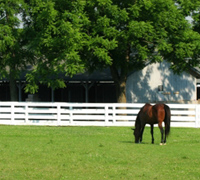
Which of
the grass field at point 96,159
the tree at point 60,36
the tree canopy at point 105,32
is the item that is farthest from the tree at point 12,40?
the grass field at point 96,159

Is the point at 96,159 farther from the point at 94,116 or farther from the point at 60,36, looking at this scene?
the point at 60,36

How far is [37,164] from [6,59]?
2200cm

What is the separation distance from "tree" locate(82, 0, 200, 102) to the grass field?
9744mm

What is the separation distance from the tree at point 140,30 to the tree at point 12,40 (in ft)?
18.7

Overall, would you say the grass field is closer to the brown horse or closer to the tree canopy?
the brown horse

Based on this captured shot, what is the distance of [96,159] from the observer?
1184 cm

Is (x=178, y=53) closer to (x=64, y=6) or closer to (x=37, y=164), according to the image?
(x=64, y=6)

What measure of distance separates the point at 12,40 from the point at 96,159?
20.2m

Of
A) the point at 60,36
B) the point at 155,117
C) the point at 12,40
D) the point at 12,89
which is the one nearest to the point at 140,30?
the point at 60,36

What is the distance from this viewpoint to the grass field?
9.65m

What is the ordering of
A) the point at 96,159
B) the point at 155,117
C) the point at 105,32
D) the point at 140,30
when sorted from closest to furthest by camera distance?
the point at 96,159 → the point at 155,117 → the point at 140,30 → the point at 105,32

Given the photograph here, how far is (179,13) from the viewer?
92.8 ft

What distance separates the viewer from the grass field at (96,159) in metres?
9.65

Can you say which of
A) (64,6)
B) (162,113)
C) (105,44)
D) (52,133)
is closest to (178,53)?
(105,44)
